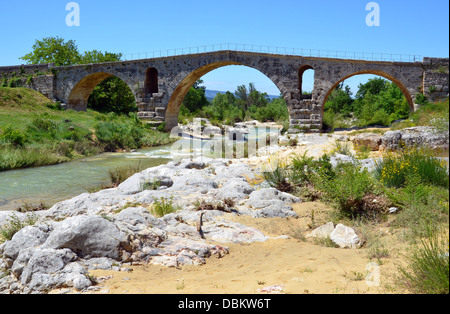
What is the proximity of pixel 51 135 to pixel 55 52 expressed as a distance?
24.0 metres

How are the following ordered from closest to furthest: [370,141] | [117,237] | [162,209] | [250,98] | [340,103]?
[117,237] → [162,209] → [370,141] → [340,103] → [250,98]

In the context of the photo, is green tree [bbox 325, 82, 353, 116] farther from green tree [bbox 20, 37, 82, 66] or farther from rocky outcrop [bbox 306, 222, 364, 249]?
rocky outcrop [bbox 306, 222, 364, 249]

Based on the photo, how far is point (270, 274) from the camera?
3.54m

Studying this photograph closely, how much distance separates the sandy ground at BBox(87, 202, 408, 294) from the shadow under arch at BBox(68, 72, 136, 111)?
26331mm

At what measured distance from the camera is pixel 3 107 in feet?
75.1

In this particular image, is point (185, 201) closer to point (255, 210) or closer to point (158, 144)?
point (255, 210)

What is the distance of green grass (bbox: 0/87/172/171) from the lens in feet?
48.1

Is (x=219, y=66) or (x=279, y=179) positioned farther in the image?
(x=219, y=66)

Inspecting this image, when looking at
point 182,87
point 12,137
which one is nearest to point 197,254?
point 12,137

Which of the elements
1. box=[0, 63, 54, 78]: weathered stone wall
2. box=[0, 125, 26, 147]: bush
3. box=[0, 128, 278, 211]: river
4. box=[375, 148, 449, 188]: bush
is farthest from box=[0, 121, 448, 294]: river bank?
box=[0, 63, 54, 78]: weathered stone wall

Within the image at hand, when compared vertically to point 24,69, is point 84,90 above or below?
below

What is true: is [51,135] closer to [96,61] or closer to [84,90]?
[84,90]

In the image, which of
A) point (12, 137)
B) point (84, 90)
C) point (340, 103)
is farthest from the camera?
point (340, 103)
